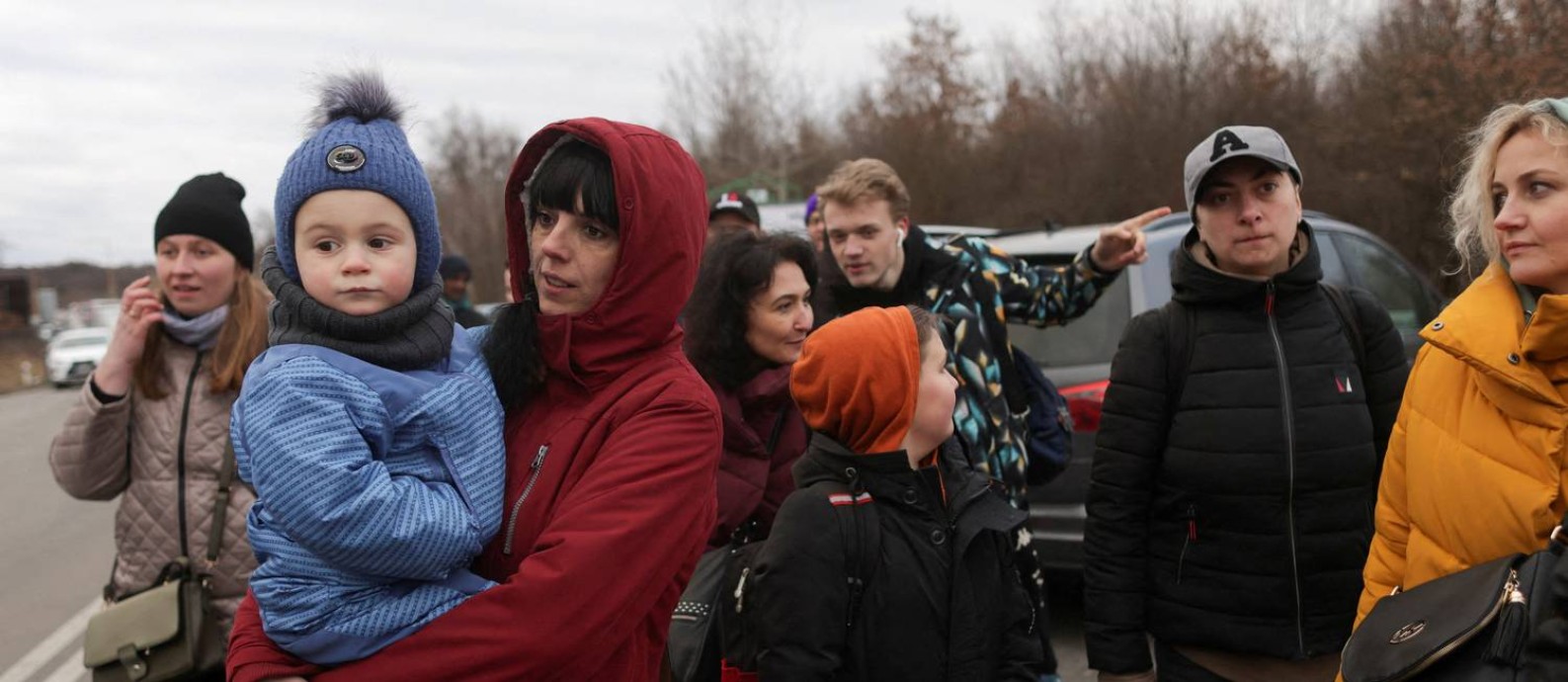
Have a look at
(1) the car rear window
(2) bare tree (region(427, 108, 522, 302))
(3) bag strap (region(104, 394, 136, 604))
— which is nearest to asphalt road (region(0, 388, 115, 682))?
(3) bag strap (region(104, 394, 136, 604))

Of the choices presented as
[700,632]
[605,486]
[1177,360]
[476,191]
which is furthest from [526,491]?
[476,191]

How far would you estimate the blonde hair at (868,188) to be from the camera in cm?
394

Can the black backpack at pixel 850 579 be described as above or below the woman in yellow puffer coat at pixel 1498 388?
below

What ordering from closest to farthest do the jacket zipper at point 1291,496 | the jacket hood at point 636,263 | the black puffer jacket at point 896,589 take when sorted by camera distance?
1. the jacket hood at point 636,263
2. the black puffer jacket at point 896,589
3. the jacket zipper at point 1291,496

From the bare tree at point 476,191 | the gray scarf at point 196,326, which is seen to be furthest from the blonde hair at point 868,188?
the bare tree at point 476,191

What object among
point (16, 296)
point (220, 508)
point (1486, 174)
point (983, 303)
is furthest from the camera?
point (16, 296)

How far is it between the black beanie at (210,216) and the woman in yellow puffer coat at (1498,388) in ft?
Result: 10.4

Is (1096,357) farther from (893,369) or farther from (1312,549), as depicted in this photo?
(893,369)

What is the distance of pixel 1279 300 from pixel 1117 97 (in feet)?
71.7

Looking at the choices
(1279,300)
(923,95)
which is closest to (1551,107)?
(1279,300)

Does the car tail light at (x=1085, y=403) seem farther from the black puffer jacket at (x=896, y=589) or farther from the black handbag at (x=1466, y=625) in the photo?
the black handbag at (x=1466, y=625)

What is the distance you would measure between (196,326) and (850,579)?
210cm

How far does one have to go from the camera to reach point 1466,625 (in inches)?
71.3

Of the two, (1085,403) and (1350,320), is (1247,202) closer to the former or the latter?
(1350,320)
